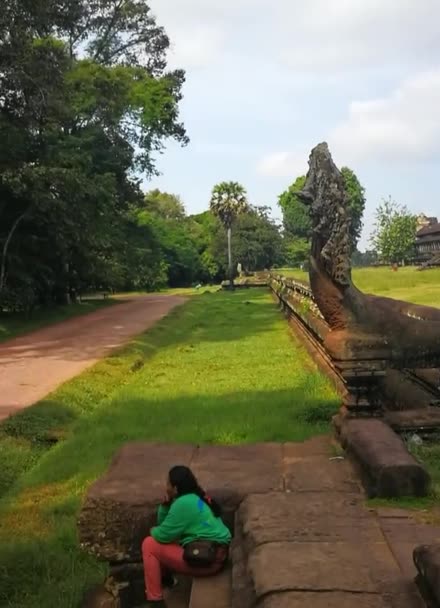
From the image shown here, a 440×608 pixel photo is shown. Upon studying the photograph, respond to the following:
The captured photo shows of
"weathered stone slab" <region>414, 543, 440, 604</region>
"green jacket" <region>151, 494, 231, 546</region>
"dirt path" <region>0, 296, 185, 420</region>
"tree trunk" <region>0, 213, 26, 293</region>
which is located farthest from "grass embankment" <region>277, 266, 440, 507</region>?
"weathered stone slab" <region>414, 543, 440, 604</region>

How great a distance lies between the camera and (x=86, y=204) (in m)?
22.5

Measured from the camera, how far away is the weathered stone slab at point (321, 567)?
2.47 m

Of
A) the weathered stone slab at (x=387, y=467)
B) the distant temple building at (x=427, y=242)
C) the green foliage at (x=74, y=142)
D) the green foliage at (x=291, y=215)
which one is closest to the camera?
the weathered stone slab at (x=387, y=467)

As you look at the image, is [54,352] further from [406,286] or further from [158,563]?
[406,286]

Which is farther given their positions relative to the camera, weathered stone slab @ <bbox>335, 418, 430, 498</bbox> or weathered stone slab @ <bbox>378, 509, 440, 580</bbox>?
weathered stone slab @ <bbox>335, 418, 430, 498</bbox>

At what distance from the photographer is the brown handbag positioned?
330 centimetres

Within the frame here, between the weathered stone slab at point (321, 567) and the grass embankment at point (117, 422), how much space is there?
1.51 metres

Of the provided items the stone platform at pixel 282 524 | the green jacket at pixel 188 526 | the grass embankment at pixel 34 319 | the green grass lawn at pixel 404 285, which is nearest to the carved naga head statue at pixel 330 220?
the stone platform at pixel 282 524

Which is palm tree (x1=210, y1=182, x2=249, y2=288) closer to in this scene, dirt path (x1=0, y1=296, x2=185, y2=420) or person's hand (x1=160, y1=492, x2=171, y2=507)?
dirt path (x1=0, y1=296, x2=185, y2=420)

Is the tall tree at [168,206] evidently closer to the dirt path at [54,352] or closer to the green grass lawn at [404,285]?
the green grass lawn at [404,285]

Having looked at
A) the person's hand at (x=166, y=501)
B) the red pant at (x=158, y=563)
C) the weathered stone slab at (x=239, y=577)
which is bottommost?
the red pant at (x=158, y=563)

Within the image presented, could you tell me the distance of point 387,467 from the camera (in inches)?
141

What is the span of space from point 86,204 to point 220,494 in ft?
64.2

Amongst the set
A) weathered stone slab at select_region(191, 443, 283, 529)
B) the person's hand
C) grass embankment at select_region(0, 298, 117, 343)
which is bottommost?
grass embankment at select_region(0, 298, 117, 343)
